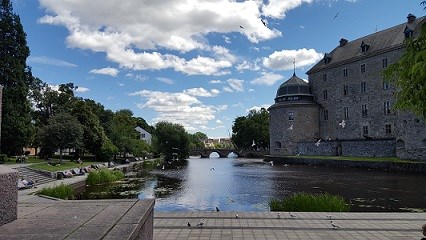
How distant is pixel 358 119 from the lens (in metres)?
61.8

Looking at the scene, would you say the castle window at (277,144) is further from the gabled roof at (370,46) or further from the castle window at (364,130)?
the castle window at (364,130)

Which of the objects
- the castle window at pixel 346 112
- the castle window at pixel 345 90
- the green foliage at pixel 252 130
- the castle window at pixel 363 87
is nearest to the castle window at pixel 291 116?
the castle window at pixel 346 112

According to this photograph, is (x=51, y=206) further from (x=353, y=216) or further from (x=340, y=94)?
(x=340, y=94)

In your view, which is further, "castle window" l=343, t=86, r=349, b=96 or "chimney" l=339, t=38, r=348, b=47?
"chimney" l=339, t=38, r=348, b=47

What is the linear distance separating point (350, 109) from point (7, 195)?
64.4 metres

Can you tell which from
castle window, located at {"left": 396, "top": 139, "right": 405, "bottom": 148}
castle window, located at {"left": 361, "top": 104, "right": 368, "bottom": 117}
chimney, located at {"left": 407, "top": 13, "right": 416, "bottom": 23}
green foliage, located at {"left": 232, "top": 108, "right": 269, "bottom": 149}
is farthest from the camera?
green foliage, located at {"left": 232, "top": 108, "right": 269, "bottom": 149}

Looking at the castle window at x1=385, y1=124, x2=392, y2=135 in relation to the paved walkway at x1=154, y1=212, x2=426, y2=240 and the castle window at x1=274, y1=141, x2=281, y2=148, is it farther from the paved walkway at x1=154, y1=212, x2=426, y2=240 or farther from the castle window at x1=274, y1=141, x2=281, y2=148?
the paved walkway at x1=154, y1=212, x2=426, y2=240

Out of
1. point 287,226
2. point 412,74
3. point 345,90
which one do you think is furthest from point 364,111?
point 412,74

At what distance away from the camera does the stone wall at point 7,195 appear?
15.4 feet

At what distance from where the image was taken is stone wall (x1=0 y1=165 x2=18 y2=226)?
470cm

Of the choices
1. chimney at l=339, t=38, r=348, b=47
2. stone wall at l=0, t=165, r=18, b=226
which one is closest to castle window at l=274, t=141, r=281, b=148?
chimney at l=339, t=38, r=348, b=47

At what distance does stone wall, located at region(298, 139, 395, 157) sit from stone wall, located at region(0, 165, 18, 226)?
54.1m

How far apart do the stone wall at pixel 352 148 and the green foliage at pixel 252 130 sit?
109 feet

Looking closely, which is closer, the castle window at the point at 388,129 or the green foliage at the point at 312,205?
the green foliage at the point at 312,205
